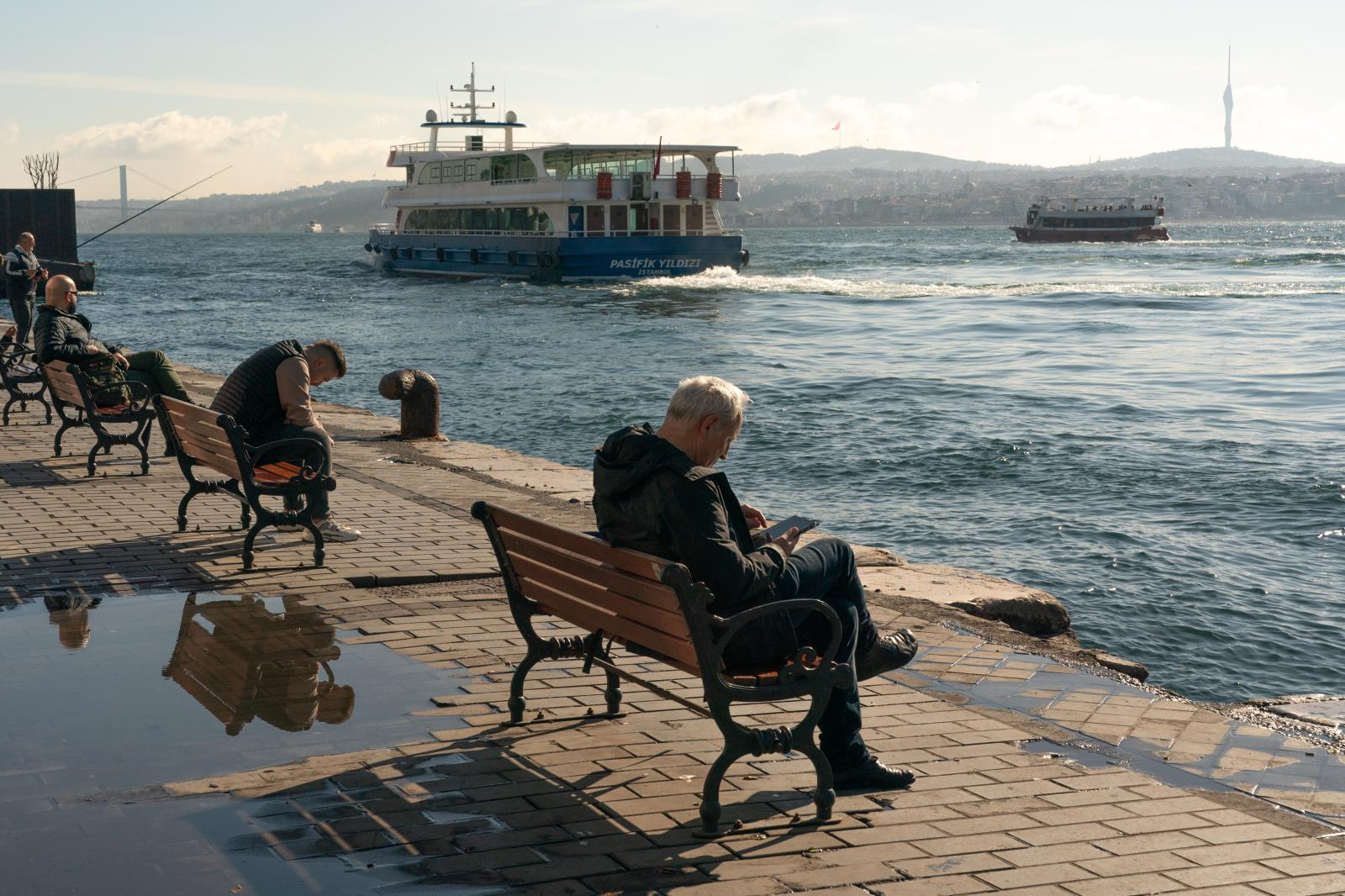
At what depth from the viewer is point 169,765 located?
403cm

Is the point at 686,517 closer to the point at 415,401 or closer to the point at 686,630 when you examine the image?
the point at 686,630

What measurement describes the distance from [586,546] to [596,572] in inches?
3.6

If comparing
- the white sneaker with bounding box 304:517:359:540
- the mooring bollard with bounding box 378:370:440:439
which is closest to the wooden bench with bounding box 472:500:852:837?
the white sneaker with bounding box 304:517:359:540

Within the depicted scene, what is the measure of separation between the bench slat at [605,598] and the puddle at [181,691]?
1.75 ft

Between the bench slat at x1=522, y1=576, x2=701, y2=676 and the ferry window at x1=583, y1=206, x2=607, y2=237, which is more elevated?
the ferry window at x1=583, y1=206, x2=607, y2=237

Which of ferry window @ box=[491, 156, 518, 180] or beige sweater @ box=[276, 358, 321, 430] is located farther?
ferry window @ box=[491, 156, 518, 180]

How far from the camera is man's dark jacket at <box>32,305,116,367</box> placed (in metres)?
9.66

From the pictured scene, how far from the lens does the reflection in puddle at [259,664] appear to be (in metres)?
4.57

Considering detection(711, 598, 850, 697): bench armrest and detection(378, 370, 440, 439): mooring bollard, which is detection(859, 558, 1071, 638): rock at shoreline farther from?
detection(378, 370, 440, 439): mooring bollard

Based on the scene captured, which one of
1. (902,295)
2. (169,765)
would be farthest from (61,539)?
(902,295)

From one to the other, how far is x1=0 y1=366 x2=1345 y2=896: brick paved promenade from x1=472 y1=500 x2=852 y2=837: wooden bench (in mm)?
178

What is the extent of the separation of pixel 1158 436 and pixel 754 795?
1412cm

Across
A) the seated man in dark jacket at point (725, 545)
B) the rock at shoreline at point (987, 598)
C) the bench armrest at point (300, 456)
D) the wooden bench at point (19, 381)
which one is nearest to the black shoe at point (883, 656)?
the seated man in dark jacket at point (725, 545)

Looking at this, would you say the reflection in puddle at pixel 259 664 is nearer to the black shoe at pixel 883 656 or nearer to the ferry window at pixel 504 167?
the black shoe at pixel 883 656
